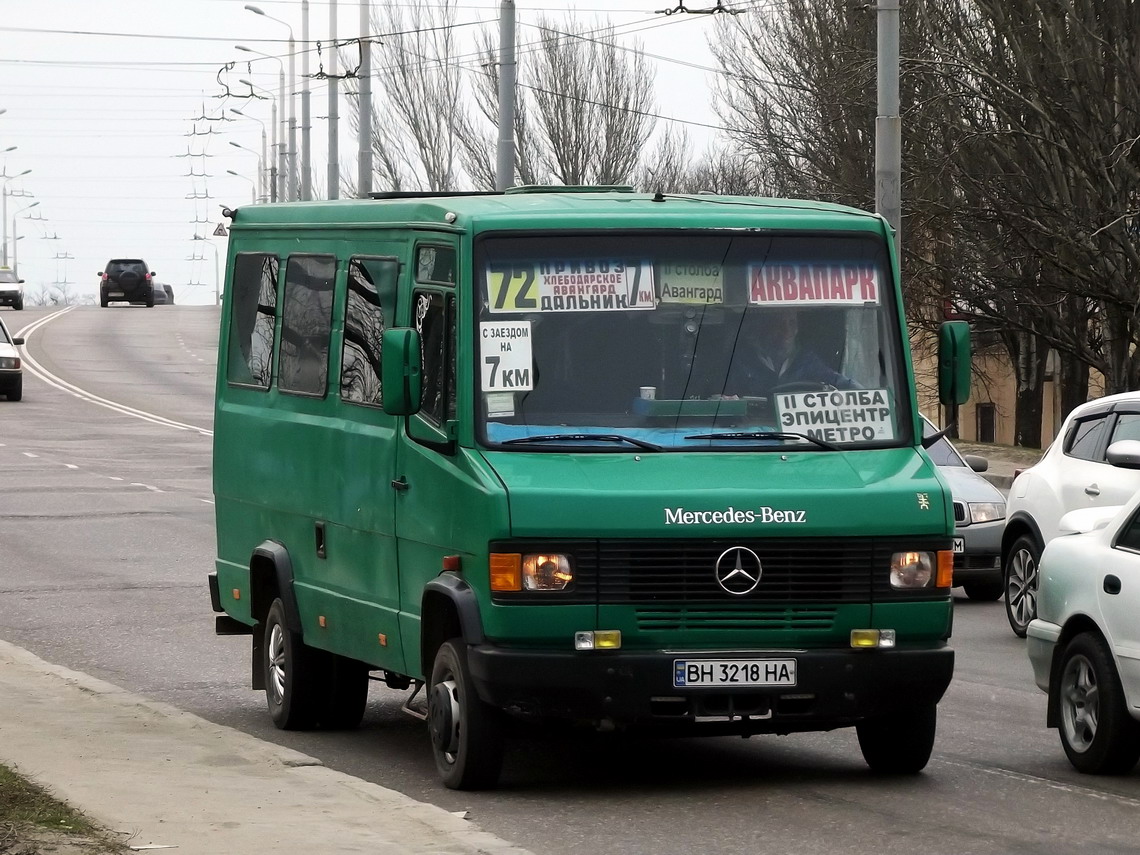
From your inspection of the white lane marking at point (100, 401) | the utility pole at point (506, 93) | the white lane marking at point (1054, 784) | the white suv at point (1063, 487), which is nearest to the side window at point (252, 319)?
the white lane marking at point (1054, 784)

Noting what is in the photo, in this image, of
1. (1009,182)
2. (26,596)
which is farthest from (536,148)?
(26,596)

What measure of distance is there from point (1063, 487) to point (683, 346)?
597cm

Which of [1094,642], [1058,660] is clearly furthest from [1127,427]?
[1094,642]

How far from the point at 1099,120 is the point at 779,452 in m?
22.0

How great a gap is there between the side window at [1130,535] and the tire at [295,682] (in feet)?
12.0

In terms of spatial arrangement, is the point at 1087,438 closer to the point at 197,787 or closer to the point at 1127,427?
the point at 1127,427

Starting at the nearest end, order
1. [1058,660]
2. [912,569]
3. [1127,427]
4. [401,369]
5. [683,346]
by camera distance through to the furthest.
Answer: [912,569] < [401,369] < [683,346] < [1058,660] < [1127,427]

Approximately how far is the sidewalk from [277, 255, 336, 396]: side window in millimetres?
1593

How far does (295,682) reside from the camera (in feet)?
33.2

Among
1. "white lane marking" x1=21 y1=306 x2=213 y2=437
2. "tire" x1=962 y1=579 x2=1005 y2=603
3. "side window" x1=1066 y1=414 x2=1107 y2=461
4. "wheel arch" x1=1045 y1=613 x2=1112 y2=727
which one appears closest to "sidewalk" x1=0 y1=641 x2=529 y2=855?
"wheel arch" x1=1045 y1=613 x2=1112 y2=727

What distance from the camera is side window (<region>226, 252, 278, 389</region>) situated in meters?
10.7

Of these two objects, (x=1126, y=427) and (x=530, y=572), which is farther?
(x=1126, y=427)

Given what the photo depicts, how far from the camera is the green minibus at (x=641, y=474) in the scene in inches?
311

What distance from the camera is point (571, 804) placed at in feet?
26.6
